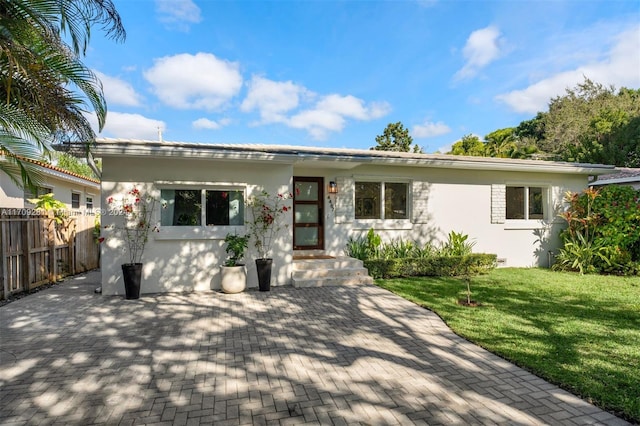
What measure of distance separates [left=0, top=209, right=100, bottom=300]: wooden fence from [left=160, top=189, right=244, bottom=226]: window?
3192mm

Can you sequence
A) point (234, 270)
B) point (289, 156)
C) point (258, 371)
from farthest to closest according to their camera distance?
1. point (289, 156)
2. point (234, 270)
3. point (258, 371)

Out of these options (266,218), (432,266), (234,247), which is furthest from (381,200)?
(234,247)

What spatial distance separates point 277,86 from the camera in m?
17.9

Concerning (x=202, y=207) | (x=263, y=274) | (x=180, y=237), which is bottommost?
(x=263, y=274)

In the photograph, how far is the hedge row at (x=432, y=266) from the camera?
30.4ft

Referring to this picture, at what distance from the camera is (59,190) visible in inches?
567

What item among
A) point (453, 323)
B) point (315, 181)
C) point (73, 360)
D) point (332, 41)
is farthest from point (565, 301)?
point (332, 41)

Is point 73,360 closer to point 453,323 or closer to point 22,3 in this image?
point 22,3

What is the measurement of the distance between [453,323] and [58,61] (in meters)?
7.06

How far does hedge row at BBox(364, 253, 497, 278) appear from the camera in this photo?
927cm

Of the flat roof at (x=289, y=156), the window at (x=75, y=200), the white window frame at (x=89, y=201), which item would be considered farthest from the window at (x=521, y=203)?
the white window frame at (x=89, y=201)

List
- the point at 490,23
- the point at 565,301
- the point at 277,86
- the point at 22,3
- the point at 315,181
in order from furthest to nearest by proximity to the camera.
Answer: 1. the point at 277,86
2. the point at 490,23
3. the point at 315,181
4. the point at 565,301
5. the point at 22,3

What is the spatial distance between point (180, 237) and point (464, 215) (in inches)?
335

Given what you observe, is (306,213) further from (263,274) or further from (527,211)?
(527,211)
